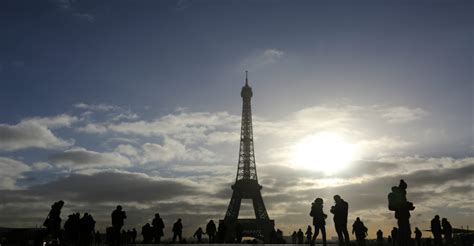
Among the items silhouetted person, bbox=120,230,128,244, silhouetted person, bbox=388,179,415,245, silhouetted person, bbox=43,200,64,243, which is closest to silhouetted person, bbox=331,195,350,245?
silhouetted person, bbox=388,179,415,245

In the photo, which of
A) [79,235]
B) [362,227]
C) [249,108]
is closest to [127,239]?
[79,235]

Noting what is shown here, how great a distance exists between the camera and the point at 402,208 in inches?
506

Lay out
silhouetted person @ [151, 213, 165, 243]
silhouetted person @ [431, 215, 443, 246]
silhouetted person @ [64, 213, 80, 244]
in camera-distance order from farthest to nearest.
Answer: silhouetted person @ [151, 213, 165, 243] → silhouetted person @ [64, 213, 80, 244] → silhouetted person @ [431, 215, 443, 246]

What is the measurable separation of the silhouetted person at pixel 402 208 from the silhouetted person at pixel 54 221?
12145mm

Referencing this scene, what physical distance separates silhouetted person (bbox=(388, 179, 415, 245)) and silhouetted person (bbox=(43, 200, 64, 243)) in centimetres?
1215

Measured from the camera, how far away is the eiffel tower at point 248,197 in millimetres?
84062

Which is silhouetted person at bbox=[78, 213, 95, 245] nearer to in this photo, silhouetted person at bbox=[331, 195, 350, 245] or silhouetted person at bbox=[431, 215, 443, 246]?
silhouetted person at bbox=[331, 195, 350, 245]

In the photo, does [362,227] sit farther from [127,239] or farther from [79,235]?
[127,239]

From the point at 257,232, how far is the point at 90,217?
214 ft

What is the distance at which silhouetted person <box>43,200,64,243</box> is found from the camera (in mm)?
16906

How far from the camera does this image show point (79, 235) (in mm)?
23719

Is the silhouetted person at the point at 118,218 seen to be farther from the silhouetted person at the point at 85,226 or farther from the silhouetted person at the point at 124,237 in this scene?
the silhouetted person at the point at 124,237

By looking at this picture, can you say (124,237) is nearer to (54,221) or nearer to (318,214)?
(54,221)

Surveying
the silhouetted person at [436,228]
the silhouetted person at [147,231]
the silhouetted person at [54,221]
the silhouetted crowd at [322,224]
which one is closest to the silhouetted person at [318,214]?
the silhouetted crowd at [322,224]
